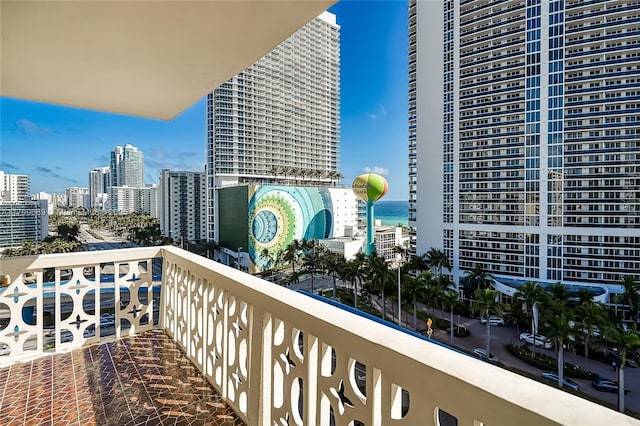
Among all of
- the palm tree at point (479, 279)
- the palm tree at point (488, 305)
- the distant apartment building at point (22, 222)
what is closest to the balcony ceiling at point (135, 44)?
the palm tree at point (488, 305)

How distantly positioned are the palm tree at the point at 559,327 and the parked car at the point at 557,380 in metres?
0.21

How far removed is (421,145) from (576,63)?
9.82m

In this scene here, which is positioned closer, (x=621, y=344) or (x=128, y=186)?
(x=621, y=344)

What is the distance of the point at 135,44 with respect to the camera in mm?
1632

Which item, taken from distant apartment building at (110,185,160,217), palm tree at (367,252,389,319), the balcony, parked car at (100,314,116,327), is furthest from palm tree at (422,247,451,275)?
distant apartment building at (110,185,160,217)

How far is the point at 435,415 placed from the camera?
0.62 m

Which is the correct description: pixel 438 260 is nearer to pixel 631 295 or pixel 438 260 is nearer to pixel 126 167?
pixel 631 295

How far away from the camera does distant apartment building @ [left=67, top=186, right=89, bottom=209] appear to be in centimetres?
4393

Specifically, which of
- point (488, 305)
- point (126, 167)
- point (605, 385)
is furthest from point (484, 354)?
point (126, 167)

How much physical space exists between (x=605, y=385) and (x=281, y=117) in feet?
125

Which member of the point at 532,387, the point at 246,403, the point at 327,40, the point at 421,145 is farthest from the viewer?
the point at 327,40

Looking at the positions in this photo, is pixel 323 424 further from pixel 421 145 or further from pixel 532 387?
pixel 421 145

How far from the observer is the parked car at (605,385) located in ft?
39.8

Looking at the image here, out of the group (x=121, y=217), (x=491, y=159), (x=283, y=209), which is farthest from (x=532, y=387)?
(x=121, y=217)
